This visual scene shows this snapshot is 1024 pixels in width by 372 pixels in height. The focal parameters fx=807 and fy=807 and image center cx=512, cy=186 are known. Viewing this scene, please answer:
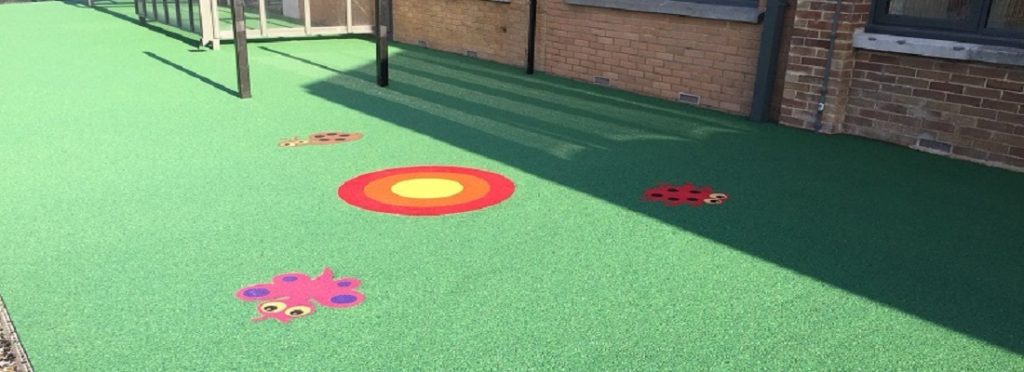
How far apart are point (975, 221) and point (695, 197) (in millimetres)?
1498

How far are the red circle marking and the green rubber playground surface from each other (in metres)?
0.09

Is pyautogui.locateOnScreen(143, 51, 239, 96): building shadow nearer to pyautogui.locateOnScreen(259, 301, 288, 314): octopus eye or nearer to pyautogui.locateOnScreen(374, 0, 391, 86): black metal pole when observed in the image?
pyautogui.locateOnScreen(374, 0, 391, 86): black metal pole

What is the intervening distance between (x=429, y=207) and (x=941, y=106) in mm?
3864

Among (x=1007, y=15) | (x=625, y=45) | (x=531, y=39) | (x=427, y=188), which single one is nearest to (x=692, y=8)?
(x=625, y=45)

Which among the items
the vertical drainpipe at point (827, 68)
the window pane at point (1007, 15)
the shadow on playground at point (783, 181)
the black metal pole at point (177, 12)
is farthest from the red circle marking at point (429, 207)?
the black metal pole at point (177, 12)

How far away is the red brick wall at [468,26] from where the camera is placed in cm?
965

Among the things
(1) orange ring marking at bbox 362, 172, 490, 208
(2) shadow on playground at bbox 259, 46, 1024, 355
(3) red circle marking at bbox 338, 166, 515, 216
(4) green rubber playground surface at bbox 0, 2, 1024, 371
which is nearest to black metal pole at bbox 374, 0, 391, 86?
(2) shadow on playground at bbox 259, 46, 1024, 355

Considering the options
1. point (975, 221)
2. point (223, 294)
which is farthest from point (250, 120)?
point (975, 221)

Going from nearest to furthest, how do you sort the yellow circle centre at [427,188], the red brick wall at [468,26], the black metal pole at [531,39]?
the yellow circle centre at [427,188], the black metal pole at [531,39], the red brick wall at [468,26]

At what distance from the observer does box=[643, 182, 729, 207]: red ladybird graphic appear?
466 cm

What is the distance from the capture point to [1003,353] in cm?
295

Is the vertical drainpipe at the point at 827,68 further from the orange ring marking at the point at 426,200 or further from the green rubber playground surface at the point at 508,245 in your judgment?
the orange ring marking at the point at 426,200

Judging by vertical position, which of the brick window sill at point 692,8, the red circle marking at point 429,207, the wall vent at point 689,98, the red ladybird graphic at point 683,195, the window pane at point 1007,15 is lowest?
the red circle marking at point 429,207

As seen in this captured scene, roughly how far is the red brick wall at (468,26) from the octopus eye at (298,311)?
6.73m
